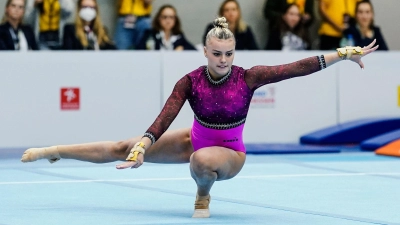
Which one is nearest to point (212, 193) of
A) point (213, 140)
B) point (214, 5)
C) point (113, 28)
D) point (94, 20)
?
point (213, 140)

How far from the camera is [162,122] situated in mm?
4480

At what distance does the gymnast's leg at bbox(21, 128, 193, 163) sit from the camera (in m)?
4.92

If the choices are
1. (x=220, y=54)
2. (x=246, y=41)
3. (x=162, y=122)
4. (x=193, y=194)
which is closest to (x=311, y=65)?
(x=220, y=54)

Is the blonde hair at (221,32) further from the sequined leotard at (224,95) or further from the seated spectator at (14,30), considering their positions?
the seated spectator at (14,30)

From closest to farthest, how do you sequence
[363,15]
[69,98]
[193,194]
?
[193,194]
[69,98]
[363,15]

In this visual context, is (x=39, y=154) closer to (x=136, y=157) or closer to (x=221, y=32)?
(x=136, y=157)

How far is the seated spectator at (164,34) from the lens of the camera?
30.9ft

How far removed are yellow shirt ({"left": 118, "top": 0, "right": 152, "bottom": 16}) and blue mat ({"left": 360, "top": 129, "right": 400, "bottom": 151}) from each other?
10.1 ft

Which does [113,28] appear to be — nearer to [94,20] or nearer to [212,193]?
[94,20]

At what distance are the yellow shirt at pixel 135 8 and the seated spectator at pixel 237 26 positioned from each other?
0.78 m

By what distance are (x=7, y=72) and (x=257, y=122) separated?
2.86m

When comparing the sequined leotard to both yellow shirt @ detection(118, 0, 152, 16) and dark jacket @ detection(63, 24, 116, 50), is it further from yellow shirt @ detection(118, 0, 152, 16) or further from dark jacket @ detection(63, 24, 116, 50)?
yellow shirt @ detection(118, 0, 152, 16)

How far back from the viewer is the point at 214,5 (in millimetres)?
11133

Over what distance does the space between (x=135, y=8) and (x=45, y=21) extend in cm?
112
